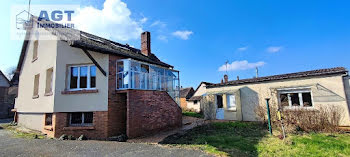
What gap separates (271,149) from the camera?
256 inches

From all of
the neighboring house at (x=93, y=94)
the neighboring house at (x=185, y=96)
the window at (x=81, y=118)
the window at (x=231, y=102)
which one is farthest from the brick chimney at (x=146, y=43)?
the neighboring house at (x=185, y=96)

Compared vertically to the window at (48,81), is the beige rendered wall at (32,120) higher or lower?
lower

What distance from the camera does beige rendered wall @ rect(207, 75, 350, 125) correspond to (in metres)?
10.2

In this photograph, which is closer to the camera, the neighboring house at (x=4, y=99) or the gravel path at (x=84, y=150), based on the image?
the gravel path at (x=84, y=150)

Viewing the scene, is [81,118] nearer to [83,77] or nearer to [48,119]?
[83,77]

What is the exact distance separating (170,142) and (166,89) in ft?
16.2

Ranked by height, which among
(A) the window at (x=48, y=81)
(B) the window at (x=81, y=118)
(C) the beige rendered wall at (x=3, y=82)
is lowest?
(B) the window at (x=81, y=118)

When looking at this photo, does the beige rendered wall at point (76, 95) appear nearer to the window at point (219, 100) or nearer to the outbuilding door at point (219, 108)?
the outbuilding door at point (219, 108)

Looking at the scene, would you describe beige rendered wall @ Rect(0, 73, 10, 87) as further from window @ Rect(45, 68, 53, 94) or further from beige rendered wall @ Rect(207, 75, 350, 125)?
beige rendered wall @ Rect(207, 75, 350, 125)

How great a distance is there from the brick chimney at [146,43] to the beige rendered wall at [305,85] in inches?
325

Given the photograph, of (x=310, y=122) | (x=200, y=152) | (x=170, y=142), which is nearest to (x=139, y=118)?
(x=170, y=142)

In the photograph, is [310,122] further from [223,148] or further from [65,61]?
[65,61]

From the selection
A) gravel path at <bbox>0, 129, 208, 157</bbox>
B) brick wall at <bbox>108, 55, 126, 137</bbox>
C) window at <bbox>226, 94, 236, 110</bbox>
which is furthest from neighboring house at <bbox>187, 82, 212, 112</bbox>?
gravel path at <bbox>0, 129, 208, 157</bbox>

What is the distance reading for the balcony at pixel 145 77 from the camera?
9595mm
